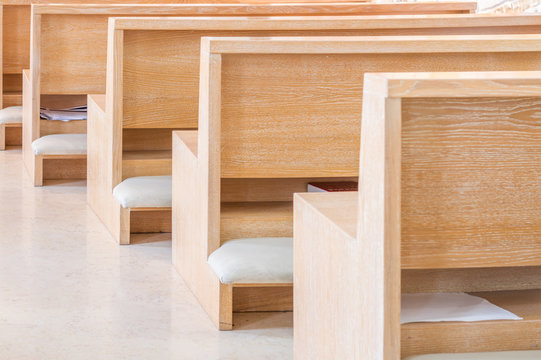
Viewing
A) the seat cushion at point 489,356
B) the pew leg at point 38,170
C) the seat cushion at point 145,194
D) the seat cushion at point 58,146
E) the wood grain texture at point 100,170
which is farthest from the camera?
the pew leg at point 38,170

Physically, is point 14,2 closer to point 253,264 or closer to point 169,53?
point 169,53

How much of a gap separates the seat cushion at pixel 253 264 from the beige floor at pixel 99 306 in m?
0.18

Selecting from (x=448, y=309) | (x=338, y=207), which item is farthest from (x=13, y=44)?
(x=448, y=309)

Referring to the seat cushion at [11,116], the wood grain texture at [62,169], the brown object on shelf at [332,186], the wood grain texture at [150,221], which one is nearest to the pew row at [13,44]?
the seat cushion at [11,116]

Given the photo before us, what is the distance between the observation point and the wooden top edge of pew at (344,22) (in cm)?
300

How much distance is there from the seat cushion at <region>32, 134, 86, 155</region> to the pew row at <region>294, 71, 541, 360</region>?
284 cm

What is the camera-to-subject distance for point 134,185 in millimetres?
3262

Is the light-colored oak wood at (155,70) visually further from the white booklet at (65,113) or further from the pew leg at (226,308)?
the white booklet at (65,113)

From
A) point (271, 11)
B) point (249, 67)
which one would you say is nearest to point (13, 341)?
point (249, 67)

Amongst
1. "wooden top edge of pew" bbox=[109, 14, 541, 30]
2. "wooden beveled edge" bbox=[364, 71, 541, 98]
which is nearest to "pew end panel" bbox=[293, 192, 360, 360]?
"wooden beveled edge" bbox=[364, 71, 541, 98]

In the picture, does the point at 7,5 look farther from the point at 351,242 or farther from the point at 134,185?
the point at 351,242

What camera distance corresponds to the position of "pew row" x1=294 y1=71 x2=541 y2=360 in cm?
139

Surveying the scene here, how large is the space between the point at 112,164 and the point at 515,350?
2.08m

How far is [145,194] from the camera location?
10.5ft
